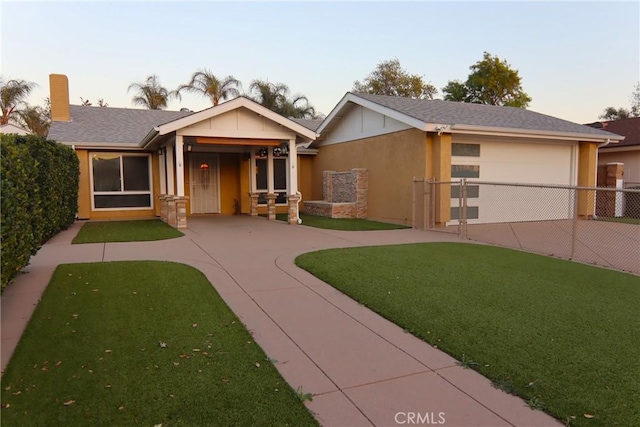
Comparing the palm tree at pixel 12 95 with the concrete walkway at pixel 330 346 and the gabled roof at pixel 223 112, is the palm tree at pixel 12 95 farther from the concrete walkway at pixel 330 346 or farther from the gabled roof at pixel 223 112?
the concrete walkway at pixel 330 346

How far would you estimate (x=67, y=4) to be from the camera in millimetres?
10008

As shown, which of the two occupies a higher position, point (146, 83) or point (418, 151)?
point (146, 83)

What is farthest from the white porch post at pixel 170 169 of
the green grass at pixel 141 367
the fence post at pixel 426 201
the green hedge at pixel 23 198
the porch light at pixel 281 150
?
the green grass at pixel 141 367

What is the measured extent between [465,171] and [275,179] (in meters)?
8.04

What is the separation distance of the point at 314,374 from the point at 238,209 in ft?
49.0

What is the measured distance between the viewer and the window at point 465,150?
13227mm

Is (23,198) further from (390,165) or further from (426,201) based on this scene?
(390,165)

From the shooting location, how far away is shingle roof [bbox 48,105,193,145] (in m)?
15.3

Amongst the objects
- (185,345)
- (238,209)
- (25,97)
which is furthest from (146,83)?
(185,345)

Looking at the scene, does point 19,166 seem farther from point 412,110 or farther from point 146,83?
point 146,83

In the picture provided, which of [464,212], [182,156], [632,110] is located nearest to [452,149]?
[464,212]

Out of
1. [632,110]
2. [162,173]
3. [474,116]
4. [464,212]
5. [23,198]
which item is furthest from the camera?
[632,110]

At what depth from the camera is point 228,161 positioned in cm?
1781

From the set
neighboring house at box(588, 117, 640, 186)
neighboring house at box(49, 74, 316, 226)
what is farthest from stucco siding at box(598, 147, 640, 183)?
neighboring house at box(49, 74, 316, 226)
